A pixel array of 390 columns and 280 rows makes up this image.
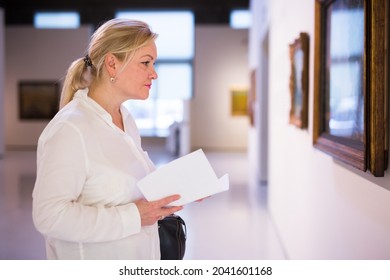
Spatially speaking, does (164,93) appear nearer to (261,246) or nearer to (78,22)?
(78,22)

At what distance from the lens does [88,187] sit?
6.19 ft

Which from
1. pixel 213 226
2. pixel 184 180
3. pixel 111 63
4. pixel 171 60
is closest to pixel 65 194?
pixel 184 180

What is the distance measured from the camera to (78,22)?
76.4ft

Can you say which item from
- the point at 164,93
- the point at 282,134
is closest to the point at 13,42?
the point at 164,93

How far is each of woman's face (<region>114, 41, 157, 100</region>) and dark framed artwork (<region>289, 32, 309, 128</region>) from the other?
2.71 m

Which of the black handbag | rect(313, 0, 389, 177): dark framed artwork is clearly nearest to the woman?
the black handbag

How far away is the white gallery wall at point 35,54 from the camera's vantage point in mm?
21703

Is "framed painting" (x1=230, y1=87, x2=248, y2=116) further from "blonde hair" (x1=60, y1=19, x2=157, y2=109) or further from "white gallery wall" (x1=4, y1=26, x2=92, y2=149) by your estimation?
"blonde hair" (x1=60, y1=19, x2=157, y2=109)

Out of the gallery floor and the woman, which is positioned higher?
the woman

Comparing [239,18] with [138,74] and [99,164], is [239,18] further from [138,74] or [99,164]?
[99,164]

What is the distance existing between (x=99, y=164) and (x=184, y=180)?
0.33m

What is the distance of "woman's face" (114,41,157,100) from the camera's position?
197 cm

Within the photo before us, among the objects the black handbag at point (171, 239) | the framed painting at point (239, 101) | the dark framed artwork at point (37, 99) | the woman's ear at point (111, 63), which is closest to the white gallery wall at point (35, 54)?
the dark framed artwork at point (37, 99)

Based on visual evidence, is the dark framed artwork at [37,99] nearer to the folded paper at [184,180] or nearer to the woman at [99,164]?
the woman at [99,164]
